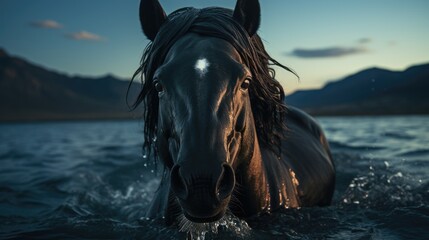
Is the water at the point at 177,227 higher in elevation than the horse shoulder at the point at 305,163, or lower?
lower

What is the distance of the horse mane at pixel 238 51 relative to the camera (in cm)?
310

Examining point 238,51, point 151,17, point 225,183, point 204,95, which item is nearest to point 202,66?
point 204,95

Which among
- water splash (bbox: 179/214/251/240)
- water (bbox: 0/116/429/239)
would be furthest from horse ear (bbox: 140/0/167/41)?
water splash (bbox: 179/214/251/240)

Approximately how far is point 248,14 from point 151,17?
85cm

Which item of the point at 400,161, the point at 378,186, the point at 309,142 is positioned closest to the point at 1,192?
the point at 309,142

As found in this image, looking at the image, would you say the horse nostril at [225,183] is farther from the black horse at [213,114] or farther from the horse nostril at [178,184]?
the horse nostril at [178,184]

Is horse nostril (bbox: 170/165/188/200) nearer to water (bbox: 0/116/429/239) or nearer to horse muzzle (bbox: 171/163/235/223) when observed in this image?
horse muzzle (bbox: 171/163/235/223)

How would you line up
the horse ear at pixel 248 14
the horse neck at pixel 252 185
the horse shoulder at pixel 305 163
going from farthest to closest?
the horse shoulder at pixel 305 163, the horse ear at pixel 248 14, the horse neck at pixel 252 185

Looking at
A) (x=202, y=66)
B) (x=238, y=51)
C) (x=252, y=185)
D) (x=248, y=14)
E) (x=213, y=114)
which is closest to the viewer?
(x=213, y=114)

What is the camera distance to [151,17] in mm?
3510

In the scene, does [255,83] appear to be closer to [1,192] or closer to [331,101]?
[1,192]

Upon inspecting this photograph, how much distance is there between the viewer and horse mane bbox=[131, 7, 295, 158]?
310cm

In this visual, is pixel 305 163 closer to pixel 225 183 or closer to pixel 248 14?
pixel 248 14

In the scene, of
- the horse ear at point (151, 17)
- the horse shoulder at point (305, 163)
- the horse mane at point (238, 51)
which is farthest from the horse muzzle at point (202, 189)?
the horse ear at point (151, 17)
